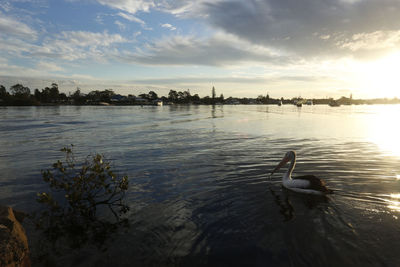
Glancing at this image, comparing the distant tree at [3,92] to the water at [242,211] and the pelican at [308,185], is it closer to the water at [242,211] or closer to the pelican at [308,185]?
the water at [242,211]

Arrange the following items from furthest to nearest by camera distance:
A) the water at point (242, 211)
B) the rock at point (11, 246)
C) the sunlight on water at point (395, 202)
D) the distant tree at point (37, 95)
Answer: the distant tree at point (37, 95), the sunlight on water at point (395, 202), the water at point (242, 211), the rock at point (11, 246)

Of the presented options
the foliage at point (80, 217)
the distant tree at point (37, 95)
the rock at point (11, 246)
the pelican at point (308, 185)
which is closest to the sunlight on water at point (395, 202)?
the pelican at point (308, 185)

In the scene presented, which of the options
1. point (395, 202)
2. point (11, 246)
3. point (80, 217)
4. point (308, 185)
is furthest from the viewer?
point (308, 185)

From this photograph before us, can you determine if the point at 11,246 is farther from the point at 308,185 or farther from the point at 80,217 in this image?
the point at 308,185

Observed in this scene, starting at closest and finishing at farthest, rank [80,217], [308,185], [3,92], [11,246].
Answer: [11,246]
[80,217]
[308,185]
[3,92]

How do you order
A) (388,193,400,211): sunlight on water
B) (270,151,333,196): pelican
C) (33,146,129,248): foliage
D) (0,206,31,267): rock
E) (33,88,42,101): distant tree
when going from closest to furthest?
(0,206,31,267): rock, (33,146,129,248): foliage, (388,193,400,211): sunlight on water, (270,151,333,196): pelican, (33,88,42,101): distant tree

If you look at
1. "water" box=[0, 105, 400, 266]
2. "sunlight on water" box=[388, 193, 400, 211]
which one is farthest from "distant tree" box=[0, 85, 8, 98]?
"sunlight on water" box=[388, 193, 400, 211]

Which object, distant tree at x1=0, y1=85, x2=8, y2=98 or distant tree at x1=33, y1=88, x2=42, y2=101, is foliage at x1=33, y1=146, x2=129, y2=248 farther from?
distant tree at x1=33, y1=88, x2=42, y2=101

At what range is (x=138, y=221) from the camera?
7.36 meters

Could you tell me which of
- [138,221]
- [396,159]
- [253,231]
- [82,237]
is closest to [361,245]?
[253,231]

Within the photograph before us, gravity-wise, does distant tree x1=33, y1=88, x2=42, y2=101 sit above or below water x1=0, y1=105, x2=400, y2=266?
above

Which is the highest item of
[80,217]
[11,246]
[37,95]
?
[37,95]

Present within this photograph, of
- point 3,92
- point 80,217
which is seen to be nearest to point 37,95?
point 3,92

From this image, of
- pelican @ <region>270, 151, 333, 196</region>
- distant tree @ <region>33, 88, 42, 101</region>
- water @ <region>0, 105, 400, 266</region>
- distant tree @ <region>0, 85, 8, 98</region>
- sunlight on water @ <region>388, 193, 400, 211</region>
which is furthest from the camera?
distant tree @ <region>33, 88, 42, 101</region>
